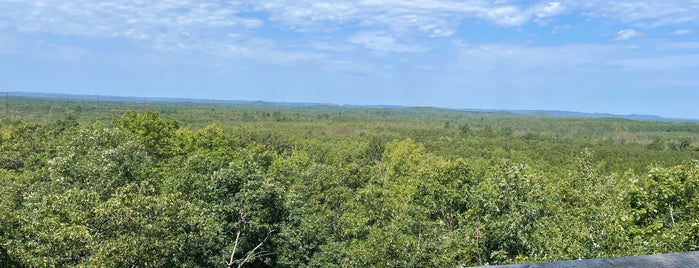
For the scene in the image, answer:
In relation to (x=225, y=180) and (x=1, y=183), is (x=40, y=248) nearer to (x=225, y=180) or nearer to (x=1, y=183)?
(x=225, y=180)

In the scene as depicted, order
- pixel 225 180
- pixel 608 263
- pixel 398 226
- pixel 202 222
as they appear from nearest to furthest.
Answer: pixel 608 263 → pixel 202 222 → pixel 398 226 → pixel 225 180

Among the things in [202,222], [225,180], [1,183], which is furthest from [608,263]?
[1,183]

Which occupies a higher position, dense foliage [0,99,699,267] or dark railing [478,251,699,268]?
dark railing [478,251,699,268]

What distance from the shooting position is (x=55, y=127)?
51781 millimetres

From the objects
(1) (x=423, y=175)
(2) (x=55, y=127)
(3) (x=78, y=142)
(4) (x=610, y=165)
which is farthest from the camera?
(4) (x=610, y=165)

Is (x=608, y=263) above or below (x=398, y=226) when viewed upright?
above

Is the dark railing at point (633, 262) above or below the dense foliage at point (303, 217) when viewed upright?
above

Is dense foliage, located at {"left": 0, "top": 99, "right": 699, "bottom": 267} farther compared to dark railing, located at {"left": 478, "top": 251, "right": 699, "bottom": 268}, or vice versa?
dense foliage, located at {"left": 0, "top": 99, "right": 699, "bottom": 267}

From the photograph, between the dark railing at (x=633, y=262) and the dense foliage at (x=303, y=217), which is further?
the dense foliage at (x=303, y=217)

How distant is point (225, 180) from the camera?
24328 millimetres

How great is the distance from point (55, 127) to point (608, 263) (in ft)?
192

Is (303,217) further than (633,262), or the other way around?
(303,217)

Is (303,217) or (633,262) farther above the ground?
(633,262)

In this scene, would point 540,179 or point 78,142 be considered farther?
point 78,142
